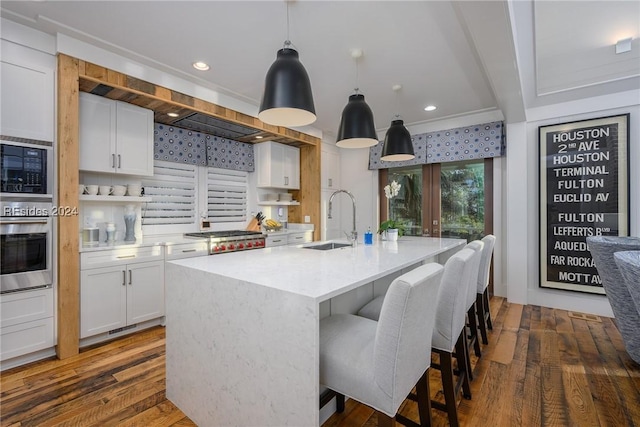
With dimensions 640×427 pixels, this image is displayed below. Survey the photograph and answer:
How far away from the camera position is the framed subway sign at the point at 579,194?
135 inches

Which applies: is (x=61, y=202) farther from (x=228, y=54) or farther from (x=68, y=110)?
(x=228, y=54)

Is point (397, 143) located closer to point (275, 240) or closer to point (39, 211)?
point (275, 240)

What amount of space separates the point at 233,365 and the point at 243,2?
7.42 ft

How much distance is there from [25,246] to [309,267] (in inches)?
89.7

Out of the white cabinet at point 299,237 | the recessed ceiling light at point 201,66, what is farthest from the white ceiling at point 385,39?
the white cabinet at point 299,237

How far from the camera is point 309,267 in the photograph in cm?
176

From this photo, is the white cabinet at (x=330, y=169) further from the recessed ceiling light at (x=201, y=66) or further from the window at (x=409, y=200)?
the recessed ceiling light at (x=201, y=66)

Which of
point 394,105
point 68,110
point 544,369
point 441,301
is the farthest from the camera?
point 394,105

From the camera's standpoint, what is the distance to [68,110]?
99.3 inches

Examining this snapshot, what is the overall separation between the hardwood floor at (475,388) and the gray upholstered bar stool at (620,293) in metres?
0.20

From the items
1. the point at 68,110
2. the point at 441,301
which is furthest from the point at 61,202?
the point at 441,301

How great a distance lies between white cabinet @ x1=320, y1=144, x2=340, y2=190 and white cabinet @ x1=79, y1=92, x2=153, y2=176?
9.09 feet

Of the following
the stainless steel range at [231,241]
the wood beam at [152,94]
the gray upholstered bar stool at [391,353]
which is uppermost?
the wood beam at [152,94]

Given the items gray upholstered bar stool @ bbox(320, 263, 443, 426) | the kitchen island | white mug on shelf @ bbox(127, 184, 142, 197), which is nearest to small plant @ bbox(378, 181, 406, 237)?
the kitchen island
